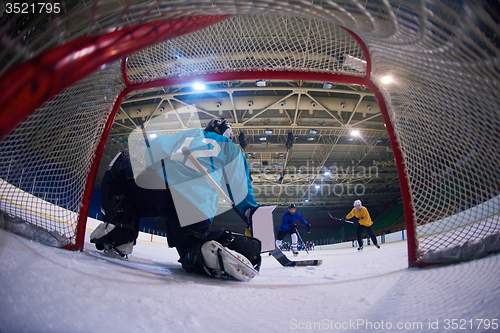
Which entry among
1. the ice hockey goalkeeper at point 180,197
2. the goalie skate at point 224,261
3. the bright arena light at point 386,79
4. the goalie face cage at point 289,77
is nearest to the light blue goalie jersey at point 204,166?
the ice hockey goalkeeper at point 180,197

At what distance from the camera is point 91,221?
4.20m

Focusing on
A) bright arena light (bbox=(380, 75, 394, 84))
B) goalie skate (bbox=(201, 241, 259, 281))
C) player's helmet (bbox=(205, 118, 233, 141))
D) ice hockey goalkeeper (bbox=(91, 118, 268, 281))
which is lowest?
goalie skate (bbox=(201, 241, 259, 281))

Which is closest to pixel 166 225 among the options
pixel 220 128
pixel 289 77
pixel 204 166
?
pixel 204 166

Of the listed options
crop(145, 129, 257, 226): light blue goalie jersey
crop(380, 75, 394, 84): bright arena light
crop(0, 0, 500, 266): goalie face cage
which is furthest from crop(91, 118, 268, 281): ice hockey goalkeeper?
crop(380, 75, 394, 84): bright arena light

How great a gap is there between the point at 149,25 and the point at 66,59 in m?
0.23

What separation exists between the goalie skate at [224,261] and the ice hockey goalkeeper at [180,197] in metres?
0.04

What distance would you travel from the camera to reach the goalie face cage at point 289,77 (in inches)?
18.6

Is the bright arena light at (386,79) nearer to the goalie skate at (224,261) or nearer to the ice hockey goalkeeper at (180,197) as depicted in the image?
the ice hockey goalkeeper at (180,197)

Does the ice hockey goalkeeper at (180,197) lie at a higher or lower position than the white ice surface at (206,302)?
higher

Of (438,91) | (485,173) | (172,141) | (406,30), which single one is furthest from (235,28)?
(485,173)

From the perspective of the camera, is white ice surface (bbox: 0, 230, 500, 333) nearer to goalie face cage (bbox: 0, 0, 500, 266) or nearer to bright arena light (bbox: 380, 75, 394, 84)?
goalie face cage (bbox: 0, 0, 500, 266)

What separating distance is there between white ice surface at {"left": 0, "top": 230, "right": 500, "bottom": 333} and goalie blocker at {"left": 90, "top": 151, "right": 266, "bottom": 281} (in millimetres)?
295

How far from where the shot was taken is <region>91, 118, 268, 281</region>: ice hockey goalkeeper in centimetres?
129

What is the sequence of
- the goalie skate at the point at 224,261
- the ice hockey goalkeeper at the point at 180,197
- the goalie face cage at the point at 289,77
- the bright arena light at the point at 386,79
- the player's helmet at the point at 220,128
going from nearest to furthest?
the goalie face cage at the point at 289,77
the goalie skate at the point at 224,261
the ice hockey goalkeeper at the point at 180,197
the bright arena light at the point at 386,79
the player's helmet at the point at 220,128
